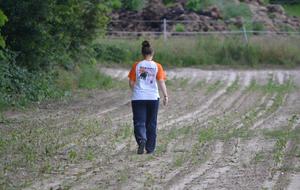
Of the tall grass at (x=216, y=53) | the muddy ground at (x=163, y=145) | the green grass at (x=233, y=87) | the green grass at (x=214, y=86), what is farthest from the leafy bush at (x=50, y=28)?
the tall grass at (x=216, y=53)

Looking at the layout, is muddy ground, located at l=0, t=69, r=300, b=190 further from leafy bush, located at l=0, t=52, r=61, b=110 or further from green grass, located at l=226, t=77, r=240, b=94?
green grass, located at l=226, t=77, r=240, b=94

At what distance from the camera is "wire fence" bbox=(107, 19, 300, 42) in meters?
40.9

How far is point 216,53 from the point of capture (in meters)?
35.9

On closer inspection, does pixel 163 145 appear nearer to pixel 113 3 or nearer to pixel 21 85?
pixel 21 85

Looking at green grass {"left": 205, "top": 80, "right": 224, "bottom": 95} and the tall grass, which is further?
the tall grass

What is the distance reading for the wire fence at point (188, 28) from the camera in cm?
4091

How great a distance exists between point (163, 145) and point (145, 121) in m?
1.07

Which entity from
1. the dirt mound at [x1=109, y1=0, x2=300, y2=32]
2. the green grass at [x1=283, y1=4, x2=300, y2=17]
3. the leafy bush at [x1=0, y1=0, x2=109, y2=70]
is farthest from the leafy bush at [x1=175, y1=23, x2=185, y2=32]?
the leafy bush at [x1=0, y1=0, x2=109, y2=70]

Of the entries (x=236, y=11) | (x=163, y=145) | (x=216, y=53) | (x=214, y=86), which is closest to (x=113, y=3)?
(x=214, y=86)

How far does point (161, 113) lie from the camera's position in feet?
64.7

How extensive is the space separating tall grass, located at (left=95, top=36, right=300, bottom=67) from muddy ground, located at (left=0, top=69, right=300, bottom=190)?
35.4 feet

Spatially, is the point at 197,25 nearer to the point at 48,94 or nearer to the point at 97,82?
the point at 97,82

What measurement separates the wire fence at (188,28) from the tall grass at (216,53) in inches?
131

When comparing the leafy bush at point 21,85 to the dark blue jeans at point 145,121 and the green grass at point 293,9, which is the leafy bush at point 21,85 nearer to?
the dark blue jeans at point 145,121
